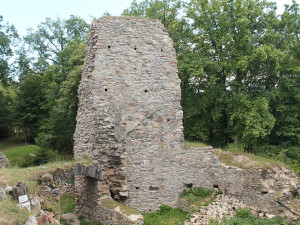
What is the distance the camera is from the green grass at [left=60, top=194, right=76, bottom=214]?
12.1 meters

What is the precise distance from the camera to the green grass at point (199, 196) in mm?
10070

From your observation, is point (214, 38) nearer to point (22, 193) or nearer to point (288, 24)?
point (288, 24)

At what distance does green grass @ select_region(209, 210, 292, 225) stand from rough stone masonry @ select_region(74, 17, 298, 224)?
49cm

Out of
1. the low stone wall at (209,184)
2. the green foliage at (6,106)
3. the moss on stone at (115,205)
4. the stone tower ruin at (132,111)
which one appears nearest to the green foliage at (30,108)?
the green foliage at (6,106)

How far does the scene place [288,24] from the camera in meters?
16.5

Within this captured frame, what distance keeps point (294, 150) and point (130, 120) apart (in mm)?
9535

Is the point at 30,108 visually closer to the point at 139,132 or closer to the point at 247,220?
the point at 139,132

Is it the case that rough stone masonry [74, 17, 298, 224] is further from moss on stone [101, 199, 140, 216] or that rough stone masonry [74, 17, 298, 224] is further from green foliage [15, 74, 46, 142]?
green foliage [15, 74, 46, 142]

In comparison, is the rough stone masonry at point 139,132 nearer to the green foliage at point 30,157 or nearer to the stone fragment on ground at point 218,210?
the stone fragment on ground at point 218,210

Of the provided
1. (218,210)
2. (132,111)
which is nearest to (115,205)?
(132,111)

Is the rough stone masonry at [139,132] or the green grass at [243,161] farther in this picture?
the green grass at [243,161]

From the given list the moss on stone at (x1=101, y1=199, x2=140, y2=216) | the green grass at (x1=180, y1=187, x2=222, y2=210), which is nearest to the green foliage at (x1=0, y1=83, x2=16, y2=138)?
the moss on stone at (x1=101, y1=199, x2=140, y2=216)

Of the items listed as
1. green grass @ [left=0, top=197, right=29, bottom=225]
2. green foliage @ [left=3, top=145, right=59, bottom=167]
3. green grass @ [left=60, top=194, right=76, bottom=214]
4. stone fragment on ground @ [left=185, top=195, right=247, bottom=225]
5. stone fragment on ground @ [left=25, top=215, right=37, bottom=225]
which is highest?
green grass @ [left=0, top=197, right=29, bottom=225]

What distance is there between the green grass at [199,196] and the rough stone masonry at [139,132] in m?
0.20
